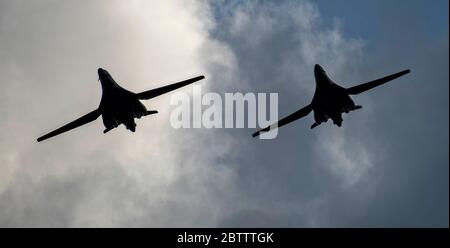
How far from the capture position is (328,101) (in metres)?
103

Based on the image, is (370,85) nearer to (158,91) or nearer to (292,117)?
(292,117)

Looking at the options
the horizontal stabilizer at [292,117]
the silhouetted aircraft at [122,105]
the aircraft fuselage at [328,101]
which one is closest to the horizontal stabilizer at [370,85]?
the aircraft fuselage at [328,101]

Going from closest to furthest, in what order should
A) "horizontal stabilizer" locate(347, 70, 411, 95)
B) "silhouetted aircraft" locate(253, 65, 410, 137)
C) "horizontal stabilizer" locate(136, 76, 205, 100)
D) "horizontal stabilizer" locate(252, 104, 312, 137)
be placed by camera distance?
"horizontal stabilizer" locate(136, 76, 205, 100)
"horizontal stabilizer" locate(347, 70, 411, 95)
"silhouetted aircraft" locate(253, 65, 410, 137)
"horizontal stabilizer" locate(252, 104, 312, 137)

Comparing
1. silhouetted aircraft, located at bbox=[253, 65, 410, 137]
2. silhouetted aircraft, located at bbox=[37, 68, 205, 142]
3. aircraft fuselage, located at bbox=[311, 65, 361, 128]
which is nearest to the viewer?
silhouetted aircraft, located at bbox=[37, 68, 205, 142]

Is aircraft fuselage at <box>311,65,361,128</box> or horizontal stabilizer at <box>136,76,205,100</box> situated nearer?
horizontal stabilizer at <box>136,76,205,100</box>

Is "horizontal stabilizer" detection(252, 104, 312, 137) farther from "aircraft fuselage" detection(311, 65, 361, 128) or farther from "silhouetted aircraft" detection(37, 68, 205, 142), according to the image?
"silhouetted aircraft" detection(37, 68, 205, 142)

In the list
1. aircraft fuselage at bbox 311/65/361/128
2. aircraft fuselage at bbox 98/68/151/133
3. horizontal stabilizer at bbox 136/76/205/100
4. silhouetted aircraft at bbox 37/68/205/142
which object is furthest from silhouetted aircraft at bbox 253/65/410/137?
aircraft fuselage at bbox 98/68/151/133

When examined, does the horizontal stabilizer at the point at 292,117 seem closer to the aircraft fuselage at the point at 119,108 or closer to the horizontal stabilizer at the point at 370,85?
the horizontal stabilizer at the point at 370,85

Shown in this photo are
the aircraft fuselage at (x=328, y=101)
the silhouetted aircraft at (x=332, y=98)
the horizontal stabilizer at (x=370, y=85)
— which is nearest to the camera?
the horizontal stabilizer at (x=370, y=85)

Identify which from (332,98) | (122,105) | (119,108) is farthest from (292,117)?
(119,108)

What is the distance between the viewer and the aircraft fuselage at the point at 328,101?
102938 mm

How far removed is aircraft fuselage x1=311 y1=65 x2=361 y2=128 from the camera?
10294 centimetres
